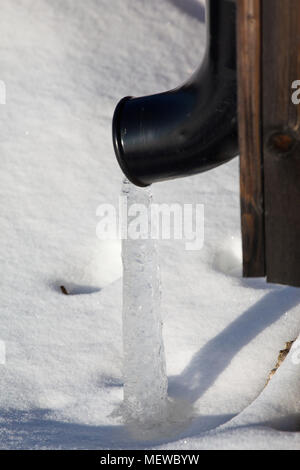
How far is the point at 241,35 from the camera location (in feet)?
4.14

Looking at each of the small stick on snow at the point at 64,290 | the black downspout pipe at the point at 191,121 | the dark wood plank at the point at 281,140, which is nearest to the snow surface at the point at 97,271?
the small stick on snow at the point at 64,290

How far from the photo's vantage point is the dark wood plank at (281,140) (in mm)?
1232

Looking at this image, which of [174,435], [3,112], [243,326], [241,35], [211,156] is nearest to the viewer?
[241,35]

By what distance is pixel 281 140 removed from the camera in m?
1.28

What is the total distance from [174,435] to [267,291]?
29.0 inches

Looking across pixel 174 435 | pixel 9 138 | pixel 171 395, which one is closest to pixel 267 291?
pixel 171 395

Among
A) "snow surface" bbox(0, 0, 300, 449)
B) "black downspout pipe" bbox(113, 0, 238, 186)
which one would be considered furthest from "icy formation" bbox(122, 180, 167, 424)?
"black downspout pipe" bbox(113, 0, 238, 186)

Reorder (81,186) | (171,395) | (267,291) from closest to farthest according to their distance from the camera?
(171,395), (267,291), (81,186)

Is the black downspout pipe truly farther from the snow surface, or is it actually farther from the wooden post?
the snow surface

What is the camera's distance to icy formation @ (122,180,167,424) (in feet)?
6.13

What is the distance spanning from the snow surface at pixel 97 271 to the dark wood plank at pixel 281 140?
18.0 inches

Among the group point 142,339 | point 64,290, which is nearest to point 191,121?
point 142,339

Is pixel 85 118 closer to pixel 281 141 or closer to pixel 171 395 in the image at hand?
pixel 171 395

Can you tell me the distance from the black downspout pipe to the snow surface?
0.62 m
